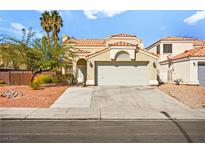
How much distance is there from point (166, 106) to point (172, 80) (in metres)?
15.8

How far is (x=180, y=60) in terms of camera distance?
2773 cm

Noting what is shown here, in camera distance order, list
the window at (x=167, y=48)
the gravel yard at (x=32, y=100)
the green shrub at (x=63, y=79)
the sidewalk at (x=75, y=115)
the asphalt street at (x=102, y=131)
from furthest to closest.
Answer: the window at (x=167, y=48) → the green shrub at (x=63, y=79) → the gravel yard at (x=32, y=100) → the sidewalk at (x=75, y=115) → the asphalt street at (x=102, y=131)

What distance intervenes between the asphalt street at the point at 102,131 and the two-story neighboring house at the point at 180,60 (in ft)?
50.1

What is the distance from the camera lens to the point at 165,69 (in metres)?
33.5

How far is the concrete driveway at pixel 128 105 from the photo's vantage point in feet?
40.7

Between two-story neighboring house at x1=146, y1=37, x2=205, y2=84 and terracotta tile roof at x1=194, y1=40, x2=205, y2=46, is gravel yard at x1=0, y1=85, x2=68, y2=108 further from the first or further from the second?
terracotta tile roof at x1=194, y1=40, x2=205, y2=46

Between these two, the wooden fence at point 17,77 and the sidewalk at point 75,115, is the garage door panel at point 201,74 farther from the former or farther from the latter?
the wooden fence at point 17,77

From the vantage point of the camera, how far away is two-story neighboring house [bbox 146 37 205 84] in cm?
2514

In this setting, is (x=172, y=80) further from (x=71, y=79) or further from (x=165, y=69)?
(x=71, y=79)

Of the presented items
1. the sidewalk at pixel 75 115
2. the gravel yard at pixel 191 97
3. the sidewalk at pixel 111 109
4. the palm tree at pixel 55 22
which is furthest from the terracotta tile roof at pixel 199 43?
the sidewalk at pixel 75 115

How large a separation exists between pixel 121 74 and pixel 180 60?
7.66m

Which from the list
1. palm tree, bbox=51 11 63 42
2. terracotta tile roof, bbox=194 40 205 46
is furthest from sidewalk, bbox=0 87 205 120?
terracotta tile roof, bbox=194 40 205 46

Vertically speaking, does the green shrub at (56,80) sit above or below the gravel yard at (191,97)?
above
